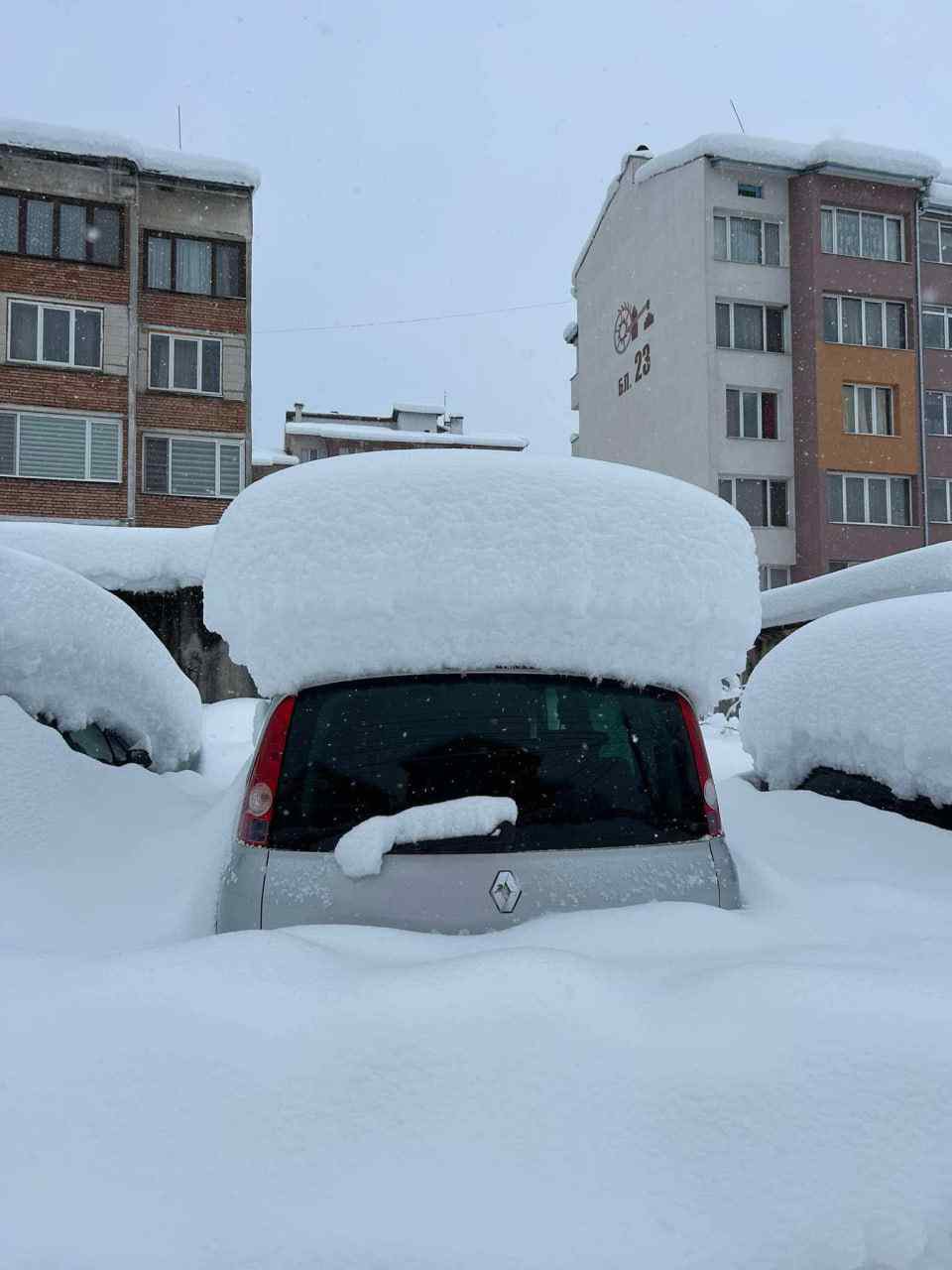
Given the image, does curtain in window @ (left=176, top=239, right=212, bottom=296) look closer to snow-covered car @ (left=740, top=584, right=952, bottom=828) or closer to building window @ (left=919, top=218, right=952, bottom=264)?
building window @ (left=919, top=218, right=952, bottom=264)

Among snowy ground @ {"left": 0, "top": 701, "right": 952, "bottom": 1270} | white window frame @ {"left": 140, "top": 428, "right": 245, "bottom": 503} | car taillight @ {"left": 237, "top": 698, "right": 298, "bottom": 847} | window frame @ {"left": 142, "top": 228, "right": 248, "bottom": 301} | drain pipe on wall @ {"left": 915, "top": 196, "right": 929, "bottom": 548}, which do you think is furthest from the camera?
drain pipe on wall @ {"left": 915, "top": 196, "right": 929, "bottom": 548}

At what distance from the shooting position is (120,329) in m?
24.4

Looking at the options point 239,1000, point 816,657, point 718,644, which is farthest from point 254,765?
point 816,657

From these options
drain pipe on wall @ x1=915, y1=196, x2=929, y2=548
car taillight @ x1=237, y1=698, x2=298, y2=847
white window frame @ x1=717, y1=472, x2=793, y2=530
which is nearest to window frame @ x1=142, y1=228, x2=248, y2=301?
white window frame @ x1=717, y1=472, x2=793, y2=530

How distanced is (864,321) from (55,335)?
75.2ft

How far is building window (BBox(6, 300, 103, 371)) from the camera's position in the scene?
2372 centimetres

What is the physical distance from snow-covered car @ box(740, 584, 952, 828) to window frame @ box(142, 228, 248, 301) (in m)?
24.6

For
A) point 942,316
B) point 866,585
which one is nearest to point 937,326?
point 942,316

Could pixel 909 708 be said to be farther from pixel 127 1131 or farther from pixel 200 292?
pixel 200 292

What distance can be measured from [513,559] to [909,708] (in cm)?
196

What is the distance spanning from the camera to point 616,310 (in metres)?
33.1

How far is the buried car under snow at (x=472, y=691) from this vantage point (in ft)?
7.68

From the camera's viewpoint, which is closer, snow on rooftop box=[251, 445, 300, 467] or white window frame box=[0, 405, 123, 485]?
white window frame box=[0, 405, 123, 485]

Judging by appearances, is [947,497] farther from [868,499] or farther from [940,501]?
[868,499]
